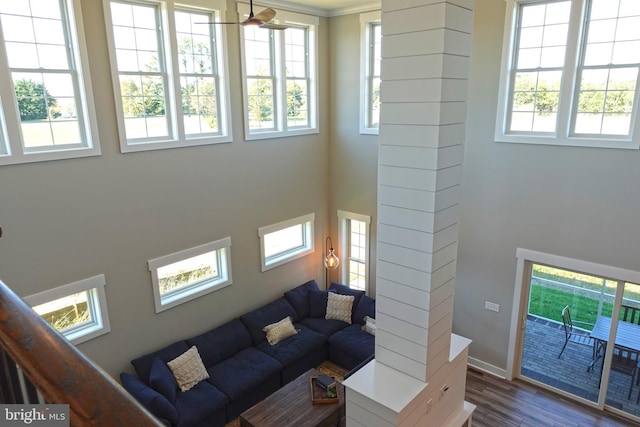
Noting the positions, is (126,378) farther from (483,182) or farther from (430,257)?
(483,182)

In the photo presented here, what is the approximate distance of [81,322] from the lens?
5297mm

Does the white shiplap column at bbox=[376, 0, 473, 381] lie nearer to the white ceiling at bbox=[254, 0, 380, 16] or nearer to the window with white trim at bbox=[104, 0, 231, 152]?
the window with white trim at bbox=[104, 0, 231, 152]

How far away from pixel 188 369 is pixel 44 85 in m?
4.03

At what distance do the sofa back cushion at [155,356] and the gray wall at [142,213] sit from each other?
168mm

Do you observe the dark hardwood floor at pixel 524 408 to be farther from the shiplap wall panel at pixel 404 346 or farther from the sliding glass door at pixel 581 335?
the shiplap wall panel at pixel 404 346

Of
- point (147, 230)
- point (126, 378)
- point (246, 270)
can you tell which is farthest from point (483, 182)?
point (126, 378)

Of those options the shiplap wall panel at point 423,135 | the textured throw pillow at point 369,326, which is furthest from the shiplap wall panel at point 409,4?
the textured throw pillow at point 369,326

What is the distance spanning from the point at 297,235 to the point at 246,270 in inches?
57.9

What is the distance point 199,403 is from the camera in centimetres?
545

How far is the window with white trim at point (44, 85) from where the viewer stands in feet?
14.5

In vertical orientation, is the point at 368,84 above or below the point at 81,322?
above

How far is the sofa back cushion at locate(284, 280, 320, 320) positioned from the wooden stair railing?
22.5 ft

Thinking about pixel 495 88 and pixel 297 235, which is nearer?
pixel 495 88

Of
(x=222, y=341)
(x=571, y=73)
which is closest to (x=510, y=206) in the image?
(x=571, y=73)
